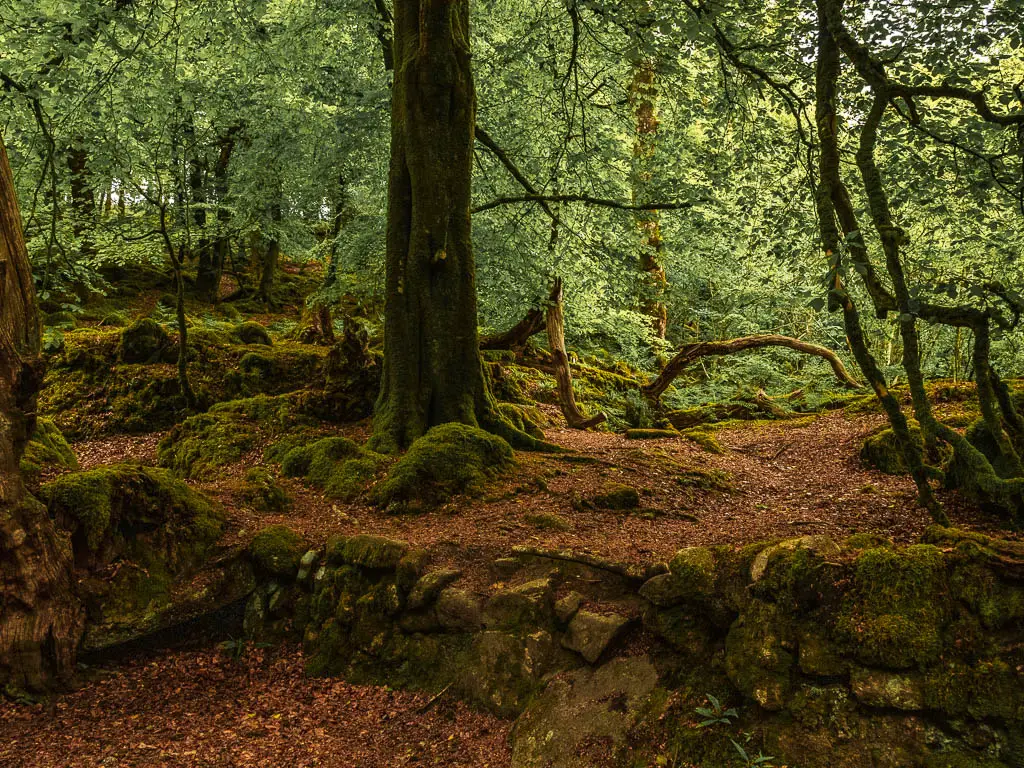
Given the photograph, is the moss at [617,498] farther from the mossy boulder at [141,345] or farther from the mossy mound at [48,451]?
the mossy boulder at [141,345]

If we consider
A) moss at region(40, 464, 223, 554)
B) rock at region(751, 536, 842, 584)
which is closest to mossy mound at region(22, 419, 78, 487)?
moss at region(40, 464, 223, 554)

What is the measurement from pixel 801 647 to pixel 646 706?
2.84 feet

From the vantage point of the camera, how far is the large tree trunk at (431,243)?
7.52 metres

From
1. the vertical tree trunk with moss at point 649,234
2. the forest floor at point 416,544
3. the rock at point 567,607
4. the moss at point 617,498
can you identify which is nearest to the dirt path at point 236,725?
the forest floor at point 416,544

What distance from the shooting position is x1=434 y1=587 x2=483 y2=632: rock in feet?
14.3

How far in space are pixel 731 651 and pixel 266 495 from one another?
467 centimetres

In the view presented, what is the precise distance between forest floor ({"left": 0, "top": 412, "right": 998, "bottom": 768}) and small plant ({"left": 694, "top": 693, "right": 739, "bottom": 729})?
3.84ft

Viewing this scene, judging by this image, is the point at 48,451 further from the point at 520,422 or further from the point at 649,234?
the point at 649,234

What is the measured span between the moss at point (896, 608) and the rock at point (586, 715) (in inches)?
42.7

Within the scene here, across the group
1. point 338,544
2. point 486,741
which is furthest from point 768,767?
point 338,544

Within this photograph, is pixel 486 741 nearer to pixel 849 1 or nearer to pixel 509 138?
pixel 849 1

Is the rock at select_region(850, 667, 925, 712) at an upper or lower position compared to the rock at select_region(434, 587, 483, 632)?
upper

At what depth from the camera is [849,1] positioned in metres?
4.61

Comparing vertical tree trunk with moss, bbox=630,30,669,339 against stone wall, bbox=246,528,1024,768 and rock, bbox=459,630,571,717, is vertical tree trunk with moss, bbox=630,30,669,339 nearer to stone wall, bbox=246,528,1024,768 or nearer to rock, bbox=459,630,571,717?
stone wall, bbox=246,528,1024,768
